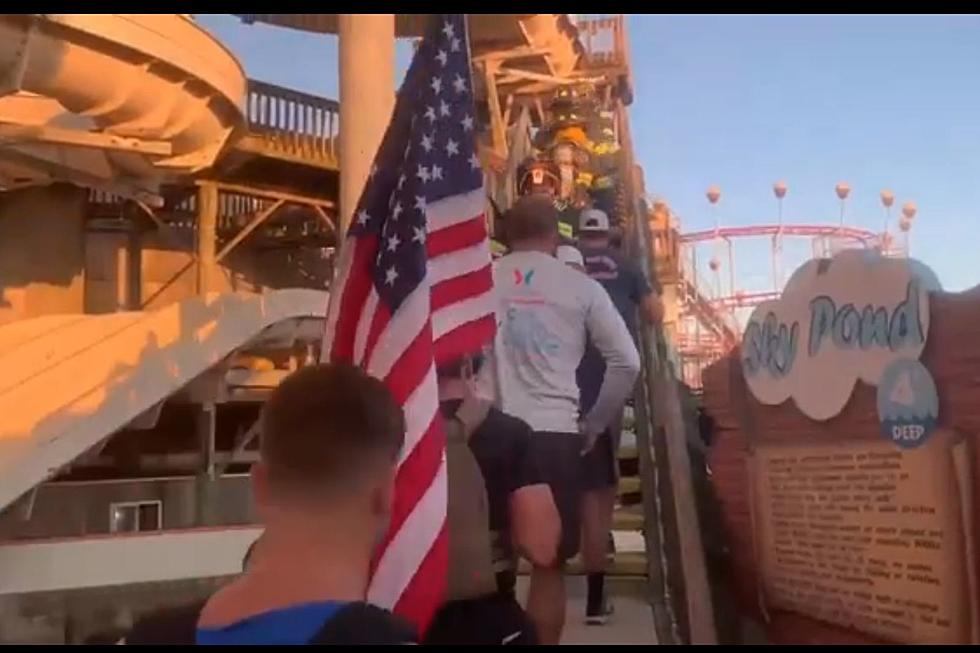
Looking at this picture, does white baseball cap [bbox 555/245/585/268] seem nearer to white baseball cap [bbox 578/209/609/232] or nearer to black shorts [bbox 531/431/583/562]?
white baseball cap [bbox 578/209/609/232]

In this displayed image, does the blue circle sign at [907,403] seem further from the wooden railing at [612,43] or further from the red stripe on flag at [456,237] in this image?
the wooden railing at [612,43]

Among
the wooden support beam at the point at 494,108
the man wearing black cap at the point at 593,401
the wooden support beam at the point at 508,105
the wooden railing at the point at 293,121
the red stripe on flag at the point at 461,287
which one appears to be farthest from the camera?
the wooden support beam at the point at 508,105

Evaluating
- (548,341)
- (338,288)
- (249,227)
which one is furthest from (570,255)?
(249,227)

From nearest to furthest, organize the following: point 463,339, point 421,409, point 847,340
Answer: point 421,409 < point 463,339 < point 847,340

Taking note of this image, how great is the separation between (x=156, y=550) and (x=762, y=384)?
5.38 metres

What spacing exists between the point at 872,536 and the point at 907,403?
0.37 m

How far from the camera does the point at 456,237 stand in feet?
10.3

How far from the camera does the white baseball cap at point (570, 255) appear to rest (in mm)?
5488

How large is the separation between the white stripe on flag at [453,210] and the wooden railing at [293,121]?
37.2 ft

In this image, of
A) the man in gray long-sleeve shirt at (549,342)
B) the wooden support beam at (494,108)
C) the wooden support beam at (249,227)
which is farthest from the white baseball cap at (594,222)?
the wooden support beam at (494,108)

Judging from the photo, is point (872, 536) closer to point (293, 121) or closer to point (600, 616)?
point (600, 616)

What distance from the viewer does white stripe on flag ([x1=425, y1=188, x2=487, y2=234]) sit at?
10.2 ft

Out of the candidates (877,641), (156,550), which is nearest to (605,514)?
(877,641)

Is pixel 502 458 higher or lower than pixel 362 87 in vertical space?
lower
